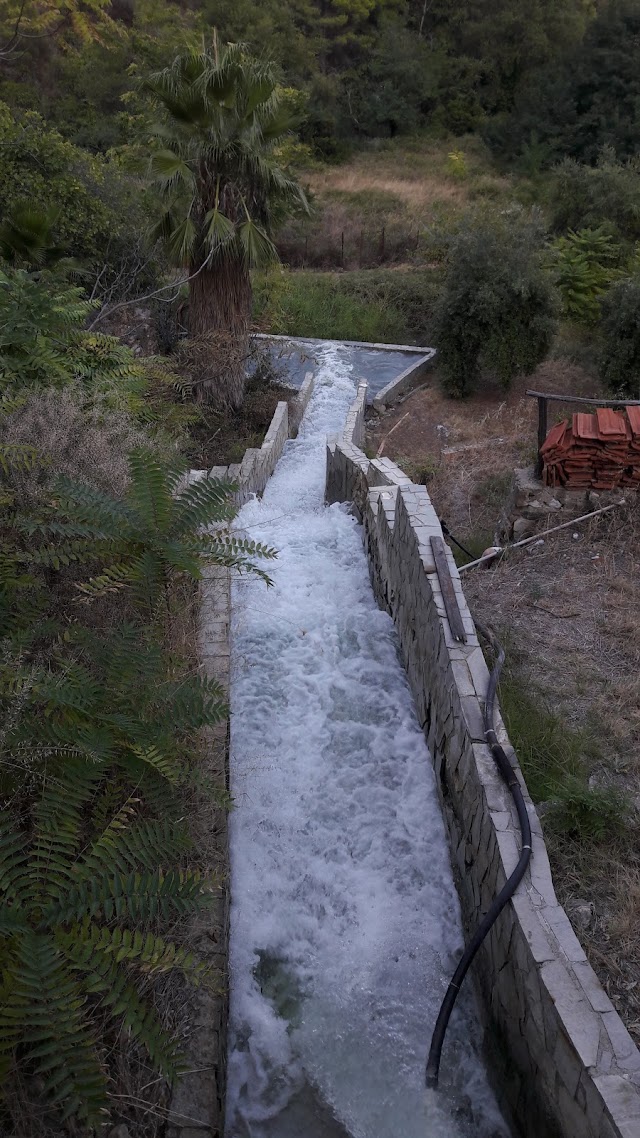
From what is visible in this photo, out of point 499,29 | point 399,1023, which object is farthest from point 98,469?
point 499,29

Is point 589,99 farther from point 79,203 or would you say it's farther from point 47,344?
point 47,344

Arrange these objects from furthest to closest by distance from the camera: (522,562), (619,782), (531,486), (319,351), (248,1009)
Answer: (319,351) → (531,486) → (522,562) → (619,782) → (248,1009)

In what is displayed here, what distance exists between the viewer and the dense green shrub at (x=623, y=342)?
1080cm

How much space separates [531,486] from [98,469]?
4.04 metres

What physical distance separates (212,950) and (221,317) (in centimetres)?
845

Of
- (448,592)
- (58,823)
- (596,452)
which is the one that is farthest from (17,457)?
(596,452)

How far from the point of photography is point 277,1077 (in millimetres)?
3631

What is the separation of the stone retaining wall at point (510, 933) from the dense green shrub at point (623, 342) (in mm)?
6579

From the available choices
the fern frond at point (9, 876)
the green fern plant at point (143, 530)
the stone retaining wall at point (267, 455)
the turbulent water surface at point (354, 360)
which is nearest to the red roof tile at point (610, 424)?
the stone retaining wall at point (267, 455)

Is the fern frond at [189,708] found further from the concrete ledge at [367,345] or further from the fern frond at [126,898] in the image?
the concrete ledge at [367,345]

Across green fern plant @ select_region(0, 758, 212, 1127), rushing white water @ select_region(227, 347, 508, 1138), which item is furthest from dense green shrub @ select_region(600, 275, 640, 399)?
green fern plant @ select_region(0, 758, 212, 1127)

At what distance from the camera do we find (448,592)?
5039 millimetres

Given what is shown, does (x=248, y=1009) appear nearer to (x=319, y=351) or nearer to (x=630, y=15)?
(x=319, y=351)

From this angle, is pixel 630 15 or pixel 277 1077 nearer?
pixel 277 1077
